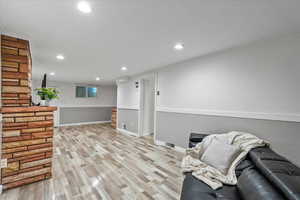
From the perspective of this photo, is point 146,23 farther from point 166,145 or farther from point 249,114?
point 166,145

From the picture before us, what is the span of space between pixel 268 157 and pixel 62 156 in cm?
356

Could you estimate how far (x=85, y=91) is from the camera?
7.15 meters

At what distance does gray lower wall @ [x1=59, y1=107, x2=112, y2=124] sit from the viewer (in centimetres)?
654

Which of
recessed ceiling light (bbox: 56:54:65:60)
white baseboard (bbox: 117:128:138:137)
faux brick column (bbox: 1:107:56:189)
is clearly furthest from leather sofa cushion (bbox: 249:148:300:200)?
white baseboard (bbox: 117:128:138:137)

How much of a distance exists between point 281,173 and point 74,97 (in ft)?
24.9

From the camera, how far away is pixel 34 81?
5.97 m

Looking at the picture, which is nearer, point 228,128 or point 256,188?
point 256,188

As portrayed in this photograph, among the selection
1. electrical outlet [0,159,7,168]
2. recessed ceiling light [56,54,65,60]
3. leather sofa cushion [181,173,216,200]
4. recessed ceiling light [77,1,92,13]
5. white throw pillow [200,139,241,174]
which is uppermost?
recessed ceiling light [77,1,92,13]

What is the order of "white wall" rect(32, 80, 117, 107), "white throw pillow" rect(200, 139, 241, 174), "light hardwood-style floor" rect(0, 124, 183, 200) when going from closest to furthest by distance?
"white throw pillow" rect(200, 139, 241, 174)
"light hardwood-style floor" rect(0, 124, 183, 200)
"white wall" rect(32, 80, 117, 107)

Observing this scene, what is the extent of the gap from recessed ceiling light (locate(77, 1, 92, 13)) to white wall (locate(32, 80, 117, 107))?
6.13 m

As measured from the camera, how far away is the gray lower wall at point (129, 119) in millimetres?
4922

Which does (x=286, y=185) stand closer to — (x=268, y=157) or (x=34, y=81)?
(x=268, y=157)

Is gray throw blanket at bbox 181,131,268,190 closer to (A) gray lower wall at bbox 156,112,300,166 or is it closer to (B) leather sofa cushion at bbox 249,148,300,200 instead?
(B) leather sofa cushion at bbox 249,148,300,200

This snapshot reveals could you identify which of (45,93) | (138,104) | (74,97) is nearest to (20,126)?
(45,93)
